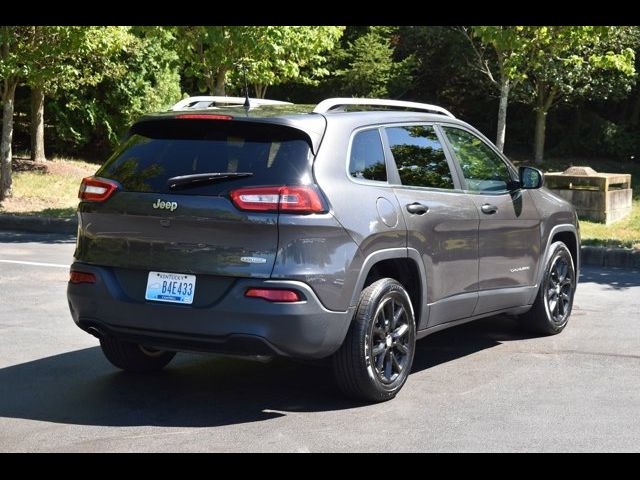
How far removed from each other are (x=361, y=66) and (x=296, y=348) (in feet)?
78.2

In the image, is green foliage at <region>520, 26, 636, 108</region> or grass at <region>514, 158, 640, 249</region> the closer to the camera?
grass at <region>514, 158, 640, 249</region>

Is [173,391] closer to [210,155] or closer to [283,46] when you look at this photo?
[210,155]

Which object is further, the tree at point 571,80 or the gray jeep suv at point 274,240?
the tree at point 571,80

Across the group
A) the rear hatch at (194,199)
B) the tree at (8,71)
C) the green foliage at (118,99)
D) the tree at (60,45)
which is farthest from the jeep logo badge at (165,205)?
the green foliage at (118,99)

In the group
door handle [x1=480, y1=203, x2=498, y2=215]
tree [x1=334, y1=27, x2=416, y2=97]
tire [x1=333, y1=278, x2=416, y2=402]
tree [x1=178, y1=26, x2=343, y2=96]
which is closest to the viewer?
tire [x1=333, y1=278, x2=416, y2=402]

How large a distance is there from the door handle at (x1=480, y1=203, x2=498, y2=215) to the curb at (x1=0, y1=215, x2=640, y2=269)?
5.83 m

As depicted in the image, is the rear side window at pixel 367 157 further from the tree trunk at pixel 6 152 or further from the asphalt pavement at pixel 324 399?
the tree trunk at pixel 6 152

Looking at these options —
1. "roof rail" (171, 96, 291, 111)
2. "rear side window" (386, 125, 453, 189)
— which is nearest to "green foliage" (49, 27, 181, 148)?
"roof rail" (171, 96, 291, 111)

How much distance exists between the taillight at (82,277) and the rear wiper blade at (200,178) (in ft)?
2.34

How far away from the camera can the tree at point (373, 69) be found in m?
29.0

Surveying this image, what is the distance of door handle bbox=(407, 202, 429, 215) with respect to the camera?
6527 millimetres

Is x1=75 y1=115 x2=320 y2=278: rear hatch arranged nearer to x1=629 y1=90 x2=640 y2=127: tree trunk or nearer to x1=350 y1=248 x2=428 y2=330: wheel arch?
x1=350 y1=248 x2=428 y2=330: wheel arch

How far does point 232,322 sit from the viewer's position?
573 centimetres
